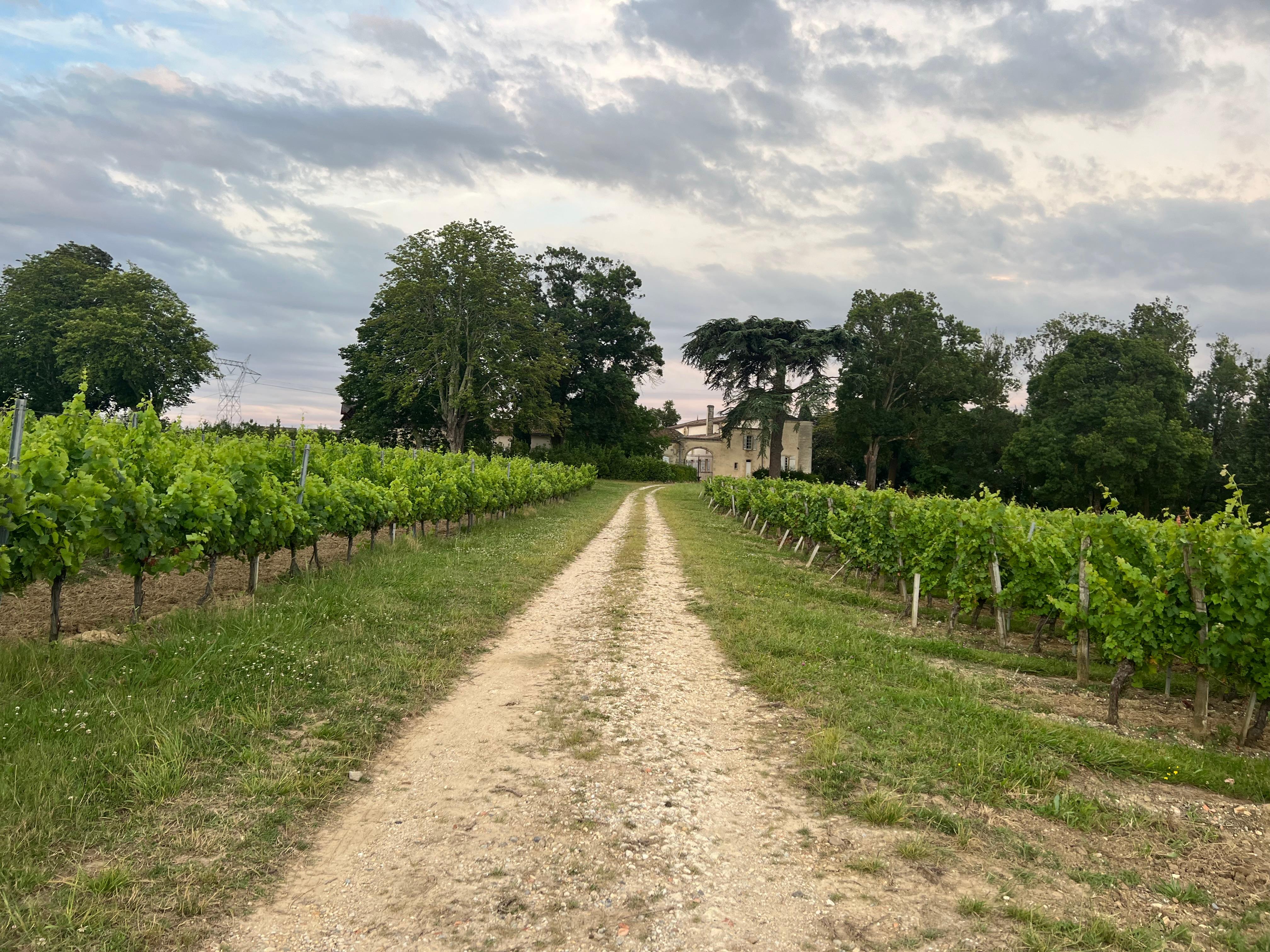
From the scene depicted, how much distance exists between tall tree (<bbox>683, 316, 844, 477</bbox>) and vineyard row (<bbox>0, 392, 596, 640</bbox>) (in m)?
27.7

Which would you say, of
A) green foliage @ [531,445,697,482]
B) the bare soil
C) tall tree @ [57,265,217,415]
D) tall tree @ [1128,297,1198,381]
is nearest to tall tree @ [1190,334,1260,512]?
tall tree @ [1128,297,1198,381]

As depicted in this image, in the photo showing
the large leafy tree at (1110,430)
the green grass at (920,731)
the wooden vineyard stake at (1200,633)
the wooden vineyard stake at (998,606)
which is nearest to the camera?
the green grass at (920,731)

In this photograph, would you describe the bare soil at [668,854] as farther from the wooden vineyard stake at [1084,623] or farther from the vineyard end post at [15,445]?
the vineyard end post at [15,445]

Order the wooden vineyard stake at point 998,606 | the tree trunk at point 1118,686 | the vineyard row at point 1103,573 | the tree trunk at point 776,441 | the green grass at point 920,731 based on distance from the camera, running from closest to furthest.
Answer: the green grass at point 920,731
the vineyard row at point 1103,573
the tree trunk at point 1118,686
the wooden vineyard stake at point 998,606
the tree trunk at point 776,441

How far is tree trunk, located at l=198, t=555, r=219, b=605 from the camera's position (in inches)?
278

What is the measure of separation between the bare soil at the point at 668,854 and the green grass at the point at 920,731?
22 cm

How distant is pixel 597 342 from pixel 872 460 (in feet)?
74.1

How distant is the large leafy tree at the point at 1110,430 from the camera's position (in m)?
36.4

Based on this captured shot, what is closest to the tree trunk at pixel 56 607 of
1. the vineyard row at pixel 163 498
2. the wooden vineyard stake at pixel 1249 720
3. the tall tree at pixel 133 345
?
the vineyard row at pixel 163 498

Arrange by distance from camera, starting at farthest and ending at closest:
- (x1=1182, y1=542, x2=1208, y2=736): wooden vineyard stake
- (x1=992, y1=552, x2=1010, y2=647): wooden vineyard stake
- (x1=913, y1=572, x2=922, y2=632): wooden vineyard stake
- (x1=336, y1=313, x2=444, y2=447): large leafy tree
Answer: (x1=336, y1=313, x2=444, y2=447): large leafy tree → (x1=913, y1=572, x2=922, y2=632): wooden vineyard stake → (x1=992, y1=552, x2=1010, y2=647): wooden vineyard stake → (x1=1182, y1=542, x2=1208, y2=736): wooden vineyard stake

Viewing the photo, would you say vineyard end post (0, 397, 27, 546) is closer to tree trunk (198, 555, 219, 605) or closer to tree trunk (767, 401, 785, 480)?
tree trunk (198, 555, 219, 605)

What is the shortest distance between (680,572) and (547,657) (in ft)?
18.8

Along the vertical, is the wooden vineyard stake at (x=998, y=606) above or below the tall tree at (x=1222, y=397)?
below

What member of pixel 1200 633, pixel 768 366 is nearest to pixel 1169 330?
pixel 768 366
